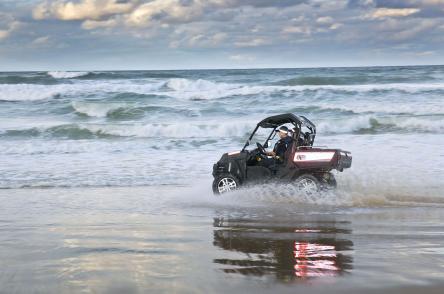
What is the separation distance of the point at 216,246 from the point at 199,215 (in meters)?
2.42

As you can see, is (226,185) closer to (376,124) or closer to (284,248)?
(284,248)

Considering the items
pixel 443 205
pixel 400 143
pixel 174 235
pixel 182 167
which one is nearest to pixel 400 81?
pixel 400 143

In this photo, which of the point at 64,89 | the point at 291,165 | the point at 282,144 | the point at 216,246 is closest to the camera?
the point at 216,246

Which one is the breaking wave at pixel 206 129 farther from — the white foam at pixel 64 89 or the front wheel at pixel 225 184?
the white foam at pixel 64 89

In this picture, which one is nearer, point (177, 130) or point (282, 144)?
point (282, 144)

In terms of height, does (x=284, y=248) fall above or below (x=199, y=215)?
above

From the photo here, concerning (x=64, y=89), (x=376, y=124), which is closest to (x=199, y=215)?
(x=376, y=124)

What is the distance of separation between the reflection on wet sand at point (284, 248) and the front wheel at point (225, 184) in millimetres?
2229

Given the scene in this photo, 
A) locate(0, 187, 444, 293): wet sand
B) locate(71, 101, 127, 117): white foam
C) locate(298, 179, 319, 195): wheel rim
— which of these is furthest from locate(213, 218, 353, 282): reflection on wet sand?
locate(71, 101, 127, 117): white foam

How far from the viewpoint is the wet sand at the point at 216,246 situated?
584cm

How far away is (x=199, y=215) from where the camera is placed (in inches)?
392

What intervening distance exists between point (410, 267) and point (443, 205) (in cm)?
471

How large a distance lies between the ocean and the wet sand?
2 centimetres

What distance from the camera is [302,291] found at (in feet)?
18.2
